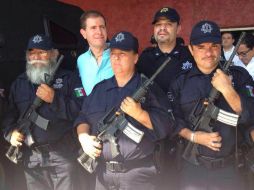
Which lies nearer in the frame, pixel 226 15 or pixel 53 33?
pixel 53 33

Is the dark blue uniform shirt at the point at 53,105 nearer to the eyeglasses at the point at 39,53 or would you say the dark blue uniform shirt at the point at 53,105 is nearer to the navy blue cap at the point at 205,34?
the eyeglasses at the point at 39,53

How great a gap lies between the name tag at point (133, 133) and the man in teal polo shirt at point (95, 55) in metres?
0.73

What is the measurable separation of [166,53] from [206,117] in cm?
85

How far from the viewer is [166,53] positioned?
3.69 m

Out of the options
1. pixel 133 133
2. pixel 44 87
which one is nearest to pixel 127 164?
pixel 133 133

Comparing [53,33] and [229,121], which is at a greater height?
[53,33]

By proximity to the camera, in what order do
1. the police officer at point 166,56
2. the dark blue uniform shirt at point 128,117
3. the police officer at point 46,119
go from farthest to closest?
the police officer at point 46,119, the police officer at point 166,56, the dark blue uniform shirt at point 128,117

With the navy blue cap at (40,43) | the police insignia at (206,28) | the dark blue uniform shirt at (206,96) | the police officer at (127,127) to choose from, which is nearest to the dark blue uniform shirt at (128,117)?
the police officer at (127,127)

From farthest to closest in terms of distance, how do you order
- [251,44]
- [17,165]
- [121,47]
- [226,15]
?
[226,15], [251,44], [17,165], [121,47]

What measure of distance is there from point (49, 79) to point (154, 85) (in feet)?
3.03

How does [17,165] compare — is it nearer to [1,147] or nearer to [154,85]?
[1,147]

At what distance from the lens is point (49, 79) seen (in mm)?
3619

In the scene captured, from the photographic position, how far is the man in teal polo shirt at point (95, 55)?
3.73 m

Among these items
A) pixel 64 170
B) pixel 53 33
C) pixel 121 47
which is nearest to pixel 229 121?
pixel 121 47
